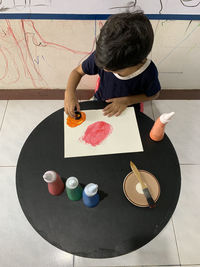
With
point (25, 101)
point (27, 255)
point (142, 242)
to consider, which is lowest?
point (27, 255)

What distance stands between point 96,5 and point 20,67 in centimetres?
68

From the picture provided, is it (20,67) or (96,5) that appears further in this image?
(20,67)

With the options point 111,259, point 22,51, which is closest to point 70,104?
point 22,51

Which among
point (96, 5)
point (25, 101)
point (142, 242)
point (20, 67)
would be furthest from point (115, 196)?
point (25, 101)

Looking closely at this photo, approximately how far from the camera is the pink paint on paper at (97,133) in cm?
79

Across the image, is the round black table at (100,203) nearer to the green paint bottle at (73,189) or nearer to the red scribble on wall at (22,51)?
the green paint bottle at (73,189)

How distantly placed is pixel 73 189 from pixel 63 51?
0.91 metres

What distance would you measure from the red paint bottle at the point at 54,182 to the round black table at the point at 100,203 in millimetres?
26

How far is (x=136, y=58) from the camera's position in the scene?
2.12 ft

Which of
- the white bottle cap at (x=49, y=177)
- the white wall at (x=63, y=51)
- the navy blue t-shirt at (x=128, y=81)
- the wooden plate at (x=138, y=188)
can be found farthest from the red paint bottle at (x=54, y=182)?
the white wall at (x=63, y=51)

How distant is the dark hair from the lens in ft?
2.00

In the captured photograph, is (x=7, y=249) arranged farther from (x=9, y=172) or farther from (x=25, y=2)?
(x=25, y=2)

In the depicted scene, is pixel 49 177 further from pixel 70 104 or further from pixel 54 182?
pixel 70 104

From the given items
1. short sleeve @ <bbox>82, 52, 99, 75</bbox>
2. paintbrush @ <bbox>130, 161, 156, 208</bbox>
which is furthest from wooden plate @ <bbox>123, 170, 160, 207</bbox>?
short sleeve @ <bbox>82, 52, 99, 75</bbox>
